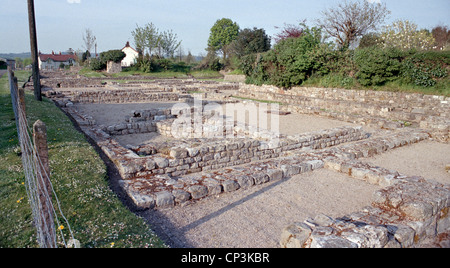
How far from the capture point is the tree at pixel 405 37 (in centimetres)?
2355

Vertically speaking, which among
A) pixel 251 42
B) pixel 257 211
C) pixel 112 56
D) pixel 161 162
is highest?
pixel 251 42

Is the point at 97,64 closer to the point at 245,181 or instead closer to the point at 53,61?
the point at 245,181

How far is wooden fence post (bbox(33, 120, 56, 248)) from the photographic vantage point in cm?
290

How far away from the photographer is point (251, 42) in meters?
44.2

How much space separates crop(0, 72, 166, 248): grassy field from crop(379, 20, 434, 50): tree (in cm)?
2433

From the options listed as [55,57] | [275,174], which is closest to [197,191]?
[275,174]

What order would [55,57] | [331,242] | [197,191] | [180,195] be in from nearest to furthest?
[331,242]
[180,195]
[197,191]
[55,57]

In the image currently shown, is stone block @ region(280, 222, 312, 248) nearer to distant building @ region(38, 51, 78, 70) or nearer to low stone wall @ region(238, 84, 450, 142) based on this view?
low stone wall @ region(238, 84, 450, 142)

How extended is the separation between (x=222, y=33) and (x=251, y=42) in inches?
1065

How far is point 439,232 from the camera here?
4.15 meters

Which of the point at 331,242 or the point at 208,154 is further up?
the point at 208,154
